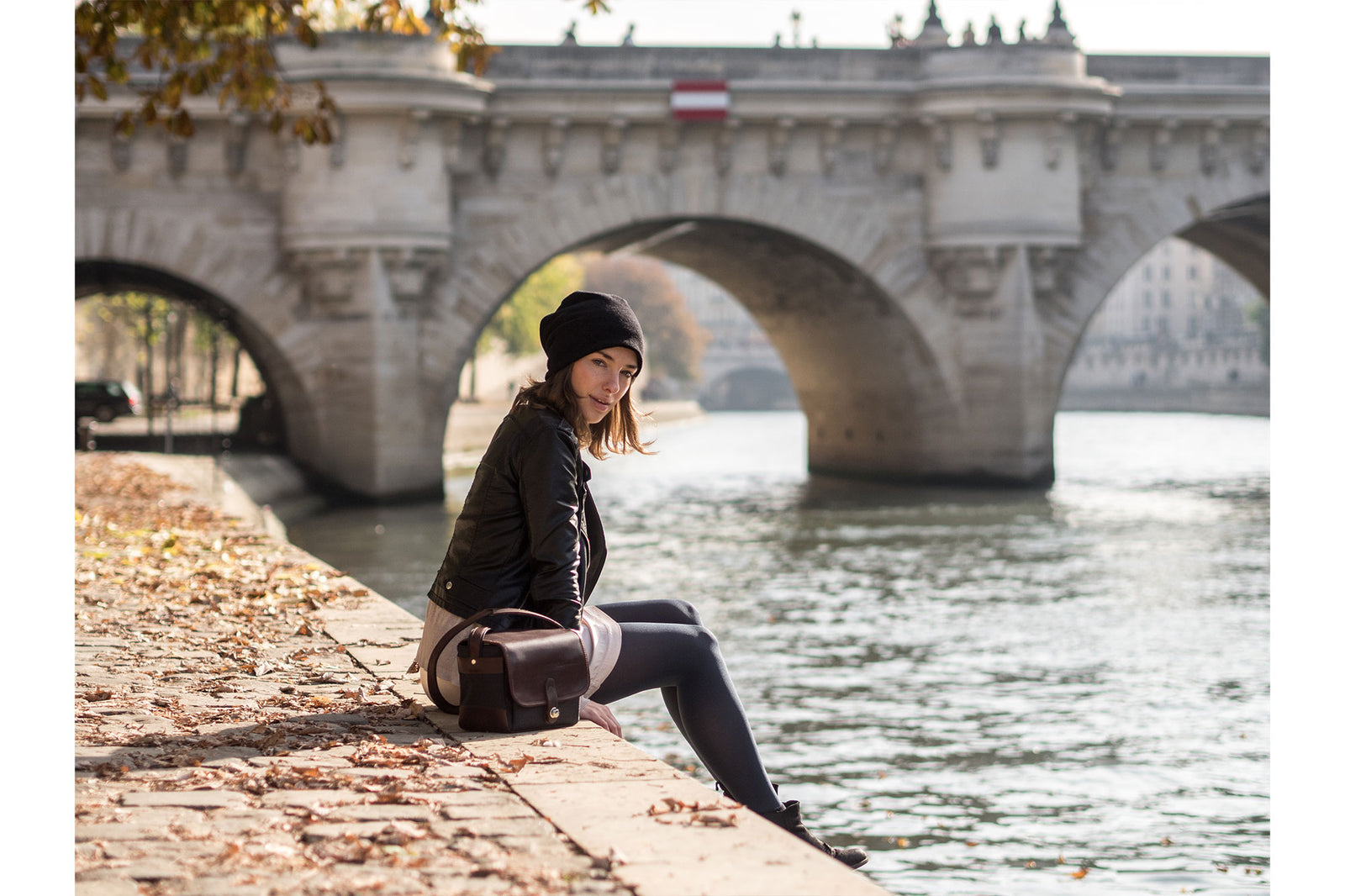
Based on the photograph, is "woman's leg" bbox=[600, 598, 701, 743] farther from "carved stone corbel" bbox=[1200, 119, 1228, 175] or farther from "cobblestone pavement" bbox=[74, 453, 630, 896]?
"carved stone corbel" bbox=[1200, 119, 1228, 175]

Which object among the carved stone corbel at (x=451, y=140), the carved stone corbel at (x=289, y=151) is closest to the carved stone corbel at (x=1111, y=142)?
the carved stone corbel at (x=451, y=140)

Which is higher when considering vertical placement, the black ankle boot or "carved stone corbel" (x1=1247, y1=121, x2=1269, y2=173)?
"carved stone corbel" (x1=1247, y1=121, x2=1269, y2=173)

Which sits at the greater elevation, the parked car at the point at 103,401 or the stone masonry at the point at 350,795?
the parked car at the point at 103,401

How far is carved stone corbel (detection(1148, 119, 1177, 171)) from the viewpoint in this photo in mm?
25812

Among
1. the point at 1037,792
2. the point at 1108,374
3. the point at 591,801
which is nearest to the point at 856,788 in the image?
the point at 1037,792

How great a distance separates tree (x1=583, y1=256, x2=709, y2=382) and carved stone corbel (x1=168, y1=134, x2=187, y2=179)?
56.4m

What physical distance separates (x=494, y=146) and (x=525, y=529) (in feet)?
63.8

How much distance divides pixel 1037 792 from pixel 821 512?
15.5 metres

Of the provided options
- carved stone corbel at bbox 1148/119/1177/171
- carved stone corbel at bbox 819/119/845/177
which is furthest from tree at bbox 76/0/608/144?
carved stone corbel at bbox 1148/119/1177/171

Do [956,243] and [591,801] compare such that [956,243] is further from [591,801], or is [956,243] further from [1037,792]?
[591,801]

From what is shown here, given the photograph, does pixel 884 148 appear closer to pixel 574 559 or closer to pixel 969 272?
pixel 969 272

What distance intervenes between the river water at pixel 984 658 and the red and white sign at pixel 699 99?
540 centimetres

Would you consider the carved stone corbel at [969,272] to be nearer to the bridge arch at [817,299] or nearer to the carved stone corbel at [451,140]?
the bridge arch at [817,299]

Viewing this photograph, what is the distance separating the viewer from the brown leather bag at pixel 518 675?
441 centimetres
